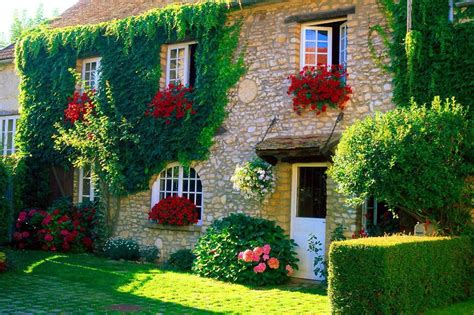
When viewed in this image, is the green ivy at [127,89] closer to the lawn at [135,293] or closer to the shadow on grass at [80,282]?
the shadow on grass at [80,282]

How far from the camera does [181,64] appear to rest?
15055 mm

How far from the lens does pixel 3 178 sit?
12.8 metres

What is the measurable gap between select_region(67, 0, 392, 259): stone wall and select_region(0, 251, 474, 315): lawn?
1681 mm

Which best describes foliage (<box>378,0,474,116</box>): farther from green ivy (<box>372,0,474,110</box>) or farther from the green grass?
the green grass

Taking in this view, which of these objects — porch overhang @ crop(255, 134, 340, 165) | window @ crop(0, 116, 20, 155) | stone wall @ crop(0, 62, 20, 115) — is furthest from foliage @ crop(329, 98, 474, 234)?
stone wall @ crop(0, 62, 20, 115)

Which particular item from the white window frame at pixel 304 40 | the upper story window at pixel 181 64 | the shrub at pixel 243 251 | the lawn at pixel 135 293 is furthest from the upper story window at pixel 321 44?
the lawn at pixel 135 293

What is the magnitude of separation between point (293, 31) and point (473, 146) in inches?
190

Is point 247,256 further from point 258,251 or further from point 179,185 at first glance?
point 179,185

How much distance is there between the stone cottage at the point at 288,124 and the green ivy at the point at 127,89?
0.42 meters

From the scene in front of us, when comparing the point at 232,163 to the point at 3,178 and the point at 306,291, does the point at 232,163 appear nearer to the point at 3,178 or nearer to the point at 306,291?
the point at 306,291

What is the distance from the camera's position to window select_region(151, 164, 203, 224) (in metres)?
14.5

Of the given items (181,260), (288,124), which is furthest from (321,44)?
(181,260)

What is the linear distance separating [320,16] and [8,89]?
10585 millimetres

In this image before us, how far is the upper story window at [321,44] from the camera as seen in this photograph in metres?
13.0
